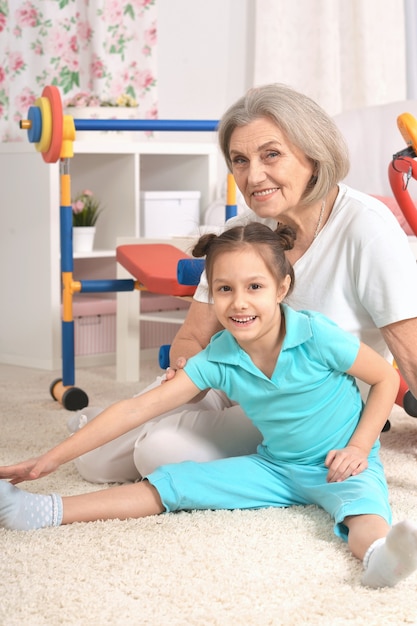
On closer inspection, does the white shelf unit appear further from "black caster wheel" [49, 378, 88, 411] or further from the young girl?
the young girl

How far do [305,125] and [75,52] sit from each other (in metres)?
2.28

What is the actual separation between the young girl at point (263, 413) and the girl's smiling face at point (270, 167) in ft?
0.18

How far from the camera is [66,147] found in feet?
8.86

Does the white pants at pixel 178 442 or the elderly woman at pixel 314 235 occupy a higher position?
the elderly woman at pixel 314 235

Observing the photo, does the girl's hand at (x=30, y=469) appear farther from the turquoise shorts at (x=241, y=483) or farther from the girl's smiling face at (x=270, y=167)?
the girl's smiling face at (x=270, y=167)

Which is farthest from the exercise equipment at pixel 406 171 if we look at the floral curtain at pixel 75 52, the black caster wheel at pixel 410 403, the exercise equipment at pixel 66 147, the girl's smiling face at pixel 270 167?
the floral curtain at pixel 75 52

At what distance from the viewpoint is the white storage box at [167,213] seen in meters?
3.57

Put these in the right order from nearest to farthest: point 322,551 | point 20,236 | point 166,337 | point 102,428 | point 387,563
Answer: point 387,563, point 322,551, point 102,428, point 20,236, point 166,337

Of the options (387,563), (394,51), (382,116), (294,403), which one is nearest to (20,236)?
(382,116)

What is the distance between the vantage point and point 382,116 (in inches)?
124

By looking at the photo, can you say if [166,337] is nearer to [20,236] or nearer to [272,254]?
[20,236]

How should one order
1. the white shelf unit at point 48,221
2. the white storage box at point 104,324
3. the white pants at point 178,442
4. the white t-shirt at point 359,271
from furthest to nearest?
the white storage box at point 104,324, the white shelf unit at point 48,221, the white pants at point 178,442, the white t-shirt at point 359,271

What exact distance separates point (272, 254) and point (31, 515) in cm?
58

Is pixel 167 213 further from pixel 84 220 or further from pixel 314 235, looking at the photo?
pixel 314 235
